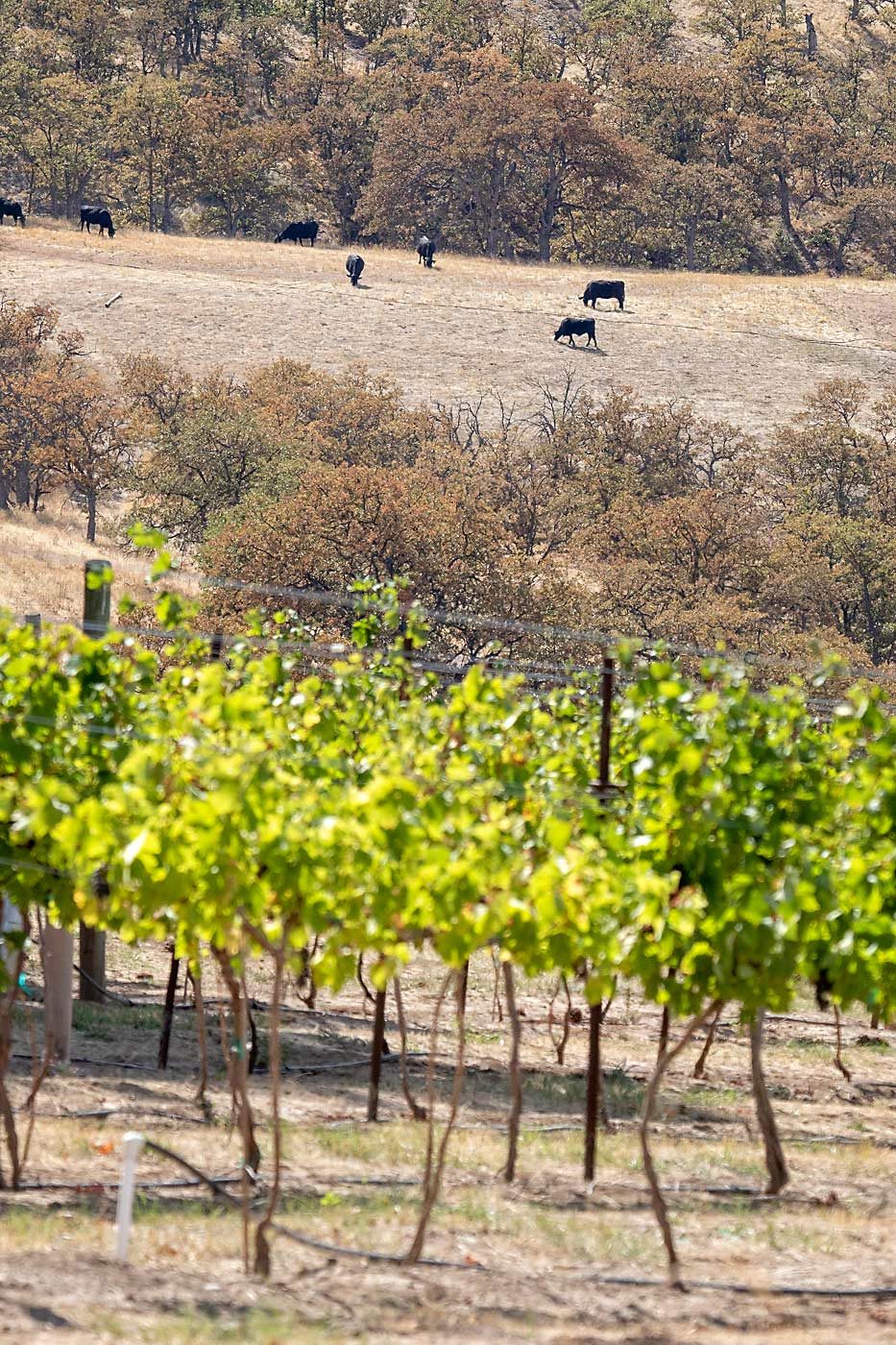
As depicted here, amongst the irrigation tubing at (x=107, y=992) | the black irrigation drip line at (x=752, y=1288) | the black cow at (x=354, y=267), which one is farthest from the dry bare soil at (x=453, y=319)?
the black irrigation drip line at (x=752, y=1288)

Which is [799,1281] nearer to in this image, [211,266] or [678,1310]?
[678,1310]

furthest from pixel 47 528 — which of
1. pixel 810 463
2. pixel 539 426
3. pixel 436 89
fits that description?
pixel 436 89

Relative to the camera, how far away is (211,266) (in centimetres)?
7725

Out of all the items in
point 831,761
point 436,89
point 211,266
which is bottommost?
point 831,761

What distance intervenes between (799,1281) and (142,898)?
192 inches

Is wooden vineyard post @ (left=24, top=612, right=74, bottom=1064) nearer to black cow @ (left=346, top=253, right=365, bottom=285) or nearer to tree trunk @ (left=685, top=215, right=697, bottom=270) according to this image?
black cow @ (left=346, top=253, right=365, bottom=285)

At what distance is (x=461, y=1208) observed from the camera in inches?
480

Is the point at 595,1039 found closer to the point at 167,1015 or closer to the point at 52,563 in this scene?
the point at 167,1015

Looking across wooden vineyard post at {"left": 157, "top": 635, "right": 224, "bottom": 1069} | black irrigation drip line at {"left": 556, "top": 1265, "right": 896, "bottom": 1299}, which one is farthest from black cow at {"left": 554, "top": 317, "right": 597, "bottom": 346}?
black irrigation drip line at {"left": 556, "top": 1265, "right": 896, "bottom": 1299}

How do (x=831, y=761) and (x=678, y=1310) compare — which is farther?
(x=831, y=761)

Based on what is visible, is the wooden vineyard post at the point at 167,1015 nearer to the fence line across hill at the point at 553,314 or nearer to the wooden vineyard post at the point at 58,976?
the wooden vineyard post at the point at 58,976

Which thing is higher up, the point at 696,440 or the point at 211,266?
the point at 211,266

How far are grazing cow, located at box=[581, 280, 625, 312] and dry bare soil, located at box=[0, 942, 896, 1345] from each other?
2374 inches

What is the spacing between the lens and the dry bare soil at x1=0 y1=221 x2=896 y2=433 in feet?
220
